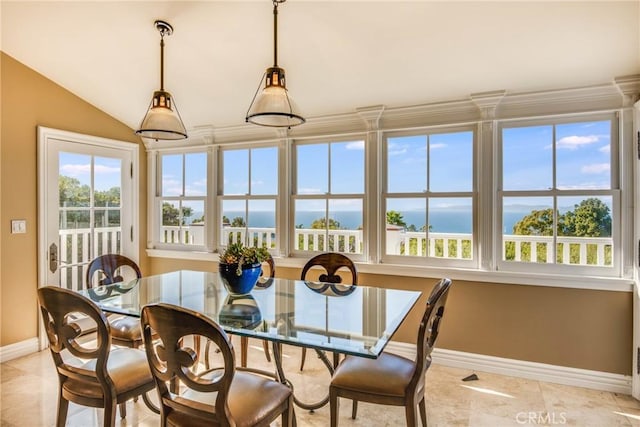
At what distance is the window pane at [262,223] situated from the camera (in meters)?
3.84

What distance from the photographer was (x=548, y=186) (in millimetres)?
2811

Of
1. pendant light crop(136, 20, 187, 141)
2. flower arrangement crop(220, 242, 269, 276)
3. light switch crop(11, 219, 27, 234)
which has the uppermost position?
pendant light crop(136, 20, 187, 141)

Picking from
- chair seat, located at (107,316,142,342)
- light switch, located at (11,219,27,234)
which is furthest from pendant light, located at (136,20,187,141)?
light switch, located at (11,219,27,234)

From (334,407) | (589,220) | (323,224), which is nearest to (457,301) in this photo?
(589,220)

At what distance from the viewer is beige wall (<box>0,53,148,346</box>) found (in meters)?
3.07

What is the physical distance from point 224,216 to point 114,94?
1.65m

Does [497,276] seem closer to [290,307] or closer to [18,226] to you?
[290,307]

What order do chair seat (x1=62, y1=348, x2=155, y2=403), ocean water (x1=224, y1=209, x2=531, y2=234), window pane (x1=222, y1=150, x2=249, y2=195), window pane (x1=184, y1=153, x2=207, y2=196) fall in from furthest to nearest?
window pane (x1=184, y1=153, x2=207, y2=196) < window pane (x1=222, y1=150, x2=249, y2=195) < ocean water (x1=224, y1=209, x2=531, y2=234) < chair seat (x1=62, y1=348, x2=155, y2=403)

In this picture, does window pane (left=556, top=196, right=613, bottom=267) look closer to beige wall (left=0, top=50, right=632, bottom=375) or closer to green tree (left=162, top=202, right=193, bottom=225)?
beige wall (left=0, top=50, right=632, bottom=375)

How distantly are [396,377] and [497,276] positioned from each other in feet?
5.05

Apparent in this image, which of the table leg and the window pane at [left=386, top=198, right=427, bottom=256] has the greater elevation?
the window pane at [left=386, top=198, right=427, bottom=256]

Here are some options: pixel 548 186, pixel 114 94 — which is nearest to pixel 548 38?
pixel 548 186

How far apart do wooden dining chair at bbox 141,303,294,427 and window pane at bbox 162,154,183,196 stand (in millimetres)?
3139

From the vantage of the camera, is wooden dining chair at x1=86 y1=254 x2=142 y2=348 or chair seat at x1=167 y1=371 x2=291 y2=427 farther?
wooden dining chair at x1=86 y1=254 x2=142 y2=348
